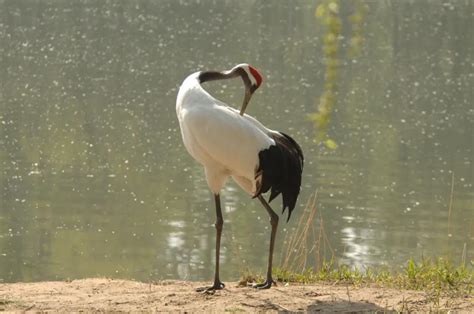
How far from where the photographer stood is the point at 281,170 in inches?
292

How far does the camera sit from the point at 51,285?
7641 mm

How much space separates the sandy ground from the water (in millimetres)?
1903

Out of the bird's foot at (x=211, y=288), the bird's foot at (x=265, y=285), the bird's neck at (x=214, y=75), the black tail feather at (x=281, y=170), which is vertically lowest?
the bird's foot at (x=211, y=288)

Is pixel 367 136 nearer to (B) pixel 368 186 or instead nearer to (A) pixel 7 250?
(B) pixel 368 186

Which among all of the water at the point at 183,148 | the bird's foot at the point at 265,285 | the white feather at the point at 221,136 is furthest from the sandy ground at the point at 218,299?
the water at the point at 183,148

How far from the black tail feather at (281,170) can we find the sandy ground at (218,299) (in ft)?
2.18

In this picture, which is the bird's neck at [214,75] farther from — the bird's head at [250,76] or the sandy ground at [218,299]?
the sandy ground at [218,299]

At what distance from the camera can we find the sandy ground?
6.61 meters

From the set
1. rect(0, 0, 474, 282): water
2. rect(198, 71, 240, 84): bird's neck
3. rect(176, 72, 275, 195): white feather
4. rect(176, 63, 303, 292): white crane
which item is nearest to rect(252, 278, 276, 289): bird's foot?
rect(176, 63, 303, 292): white crane

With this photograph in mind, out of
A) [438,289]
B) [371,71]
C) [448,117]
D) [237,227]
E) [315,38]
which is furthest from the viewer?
[315,38]

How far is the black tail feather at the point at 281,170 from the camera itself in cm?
737

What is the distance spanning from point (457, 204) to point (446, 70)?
14.1 meters

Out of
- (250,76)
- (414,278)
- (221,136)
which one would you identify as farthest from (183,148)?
(221,136)

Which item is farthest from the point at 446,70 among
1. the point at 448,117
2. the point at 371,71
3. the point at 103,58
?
the point at 103,58
